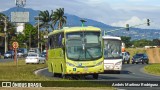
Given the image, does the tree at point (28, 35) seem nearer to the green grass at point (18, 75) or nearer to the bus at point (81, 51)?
the green grass at point (18, 75)

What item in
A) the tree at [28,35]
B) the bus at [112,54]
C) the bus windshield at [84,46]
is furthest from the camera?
the tree at [28,35]

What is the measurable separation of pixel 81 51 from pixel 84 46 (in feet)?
1.23

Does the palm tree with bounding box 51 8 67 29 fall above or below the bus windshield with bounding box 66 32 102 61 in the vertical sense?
above

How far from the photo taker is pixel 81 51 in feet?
99.8

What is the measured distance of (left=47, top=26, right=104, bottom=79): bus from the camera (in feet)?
98.3

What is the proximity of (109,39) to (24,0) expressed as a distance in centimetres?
12332

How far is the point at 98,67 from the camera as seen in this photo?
98.9 feet

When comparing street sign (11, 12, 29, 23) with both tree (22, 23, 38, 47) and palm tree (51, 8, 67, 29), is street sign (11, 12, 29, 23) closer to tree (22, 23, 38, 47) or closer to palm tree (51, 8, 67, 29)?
tree (22, 23, 38, 47)

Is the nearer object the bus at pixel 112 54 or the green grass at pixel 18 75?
the green grass at pixel 18 75

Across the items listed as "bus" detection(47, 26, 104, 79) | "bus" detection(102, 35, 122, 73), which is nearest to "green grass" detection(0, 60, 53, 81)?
"bus" detection(47, 26, 104, 79)

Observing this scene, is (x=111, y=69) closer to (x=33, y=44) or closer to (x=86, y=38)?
(x=86, y=38)

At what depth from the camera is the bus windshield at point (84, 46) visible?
1193 inches

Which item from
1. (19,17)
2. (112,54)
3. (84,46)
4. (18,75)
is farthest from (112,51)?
(19,17)

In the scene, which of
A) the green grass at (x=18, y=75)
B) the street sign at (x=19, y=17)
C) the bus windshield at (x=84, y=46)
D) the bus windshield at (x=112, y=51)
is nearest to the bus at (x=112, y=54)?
the bus windshield at (x=112, y=51)
